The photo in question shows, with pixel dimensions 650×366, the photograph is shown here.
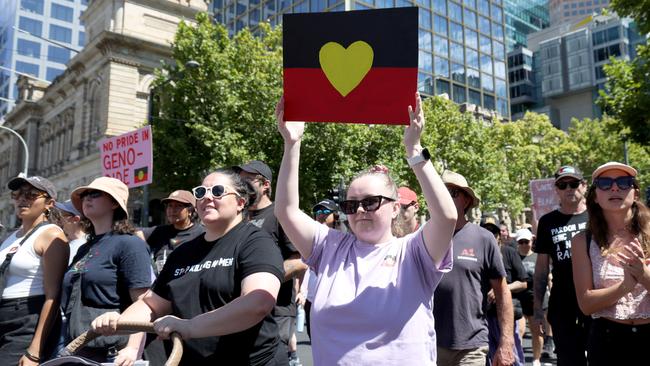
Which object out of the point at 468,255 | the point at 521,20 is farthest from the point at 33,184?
the point at 521,20

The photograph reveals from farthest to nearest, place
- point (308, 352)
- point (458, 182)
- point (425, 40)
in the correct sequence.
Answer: point (425, 40)
point (308, 352)
point (458, 182)

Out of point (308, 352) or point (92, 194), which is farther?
point (308, 352)

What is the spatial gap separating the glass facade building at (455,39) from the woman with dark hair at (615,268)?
5090 cm

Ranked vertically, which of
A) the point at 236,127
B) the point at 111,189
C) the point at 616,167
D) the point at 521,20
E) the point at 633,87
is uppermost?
the point at 521,20

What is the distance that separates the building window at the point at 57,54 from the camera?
81.1 m

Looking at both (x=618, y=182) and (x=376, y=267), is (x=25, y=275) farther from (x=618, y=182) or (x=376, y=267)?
(x=618, y=182)

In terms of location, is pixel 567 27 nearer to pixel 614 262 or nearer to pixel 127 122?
pixel 127 122

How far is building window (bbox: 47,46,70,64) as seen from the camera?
81.1 metres

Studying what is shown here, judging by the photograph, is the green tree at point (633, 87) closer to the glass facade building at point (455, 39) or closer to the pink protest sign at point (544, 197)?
the pink protest sign at point (544, 197)

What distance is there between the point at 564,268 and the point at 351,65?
114 inches

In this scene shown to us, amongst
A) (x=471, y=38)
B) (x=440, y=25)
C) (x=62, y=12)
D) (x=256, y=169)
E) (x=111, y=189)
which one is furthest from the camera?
(x=62, y=12)

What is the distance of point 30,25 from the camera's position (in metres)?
78.4

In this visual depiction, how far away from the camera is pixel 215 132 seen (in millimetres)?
23844

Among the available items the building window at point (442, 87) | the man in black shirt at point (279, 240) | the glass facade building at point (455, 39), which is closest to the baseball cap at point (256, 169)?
the man in black shirt at point (279, 240)
